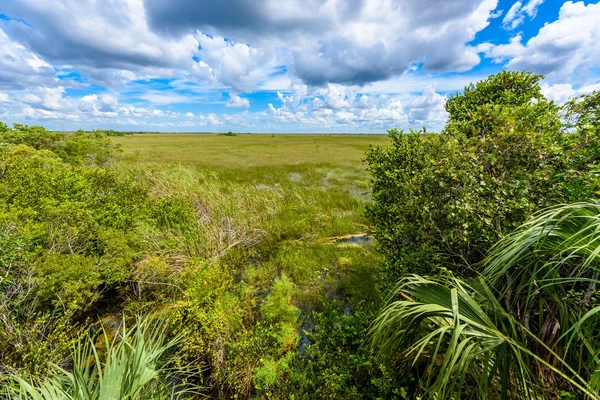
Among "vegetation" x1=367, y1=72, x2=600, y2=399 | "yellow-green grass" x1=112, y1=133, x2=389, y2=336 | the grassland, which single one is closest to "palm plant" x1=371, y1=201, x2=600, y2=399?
"vegetation" x1=367, y1=72, x2=600, y2=399

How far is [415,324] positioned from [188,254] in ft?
22.6

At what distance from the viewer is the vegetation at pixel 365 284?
2311mm

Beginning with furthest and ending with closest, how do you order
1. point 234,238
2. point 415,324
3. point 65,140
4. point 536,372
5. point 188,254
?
point 65,140, point 234,238, point 188,254, point 536,372, point 415,324

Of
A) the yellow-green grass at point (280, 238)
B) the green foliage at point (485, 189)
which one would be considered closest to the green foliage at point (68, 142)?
the yellow-green grass at point (280, 238)

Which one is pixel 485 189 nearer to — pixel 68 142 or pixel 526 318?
pixel 526 318

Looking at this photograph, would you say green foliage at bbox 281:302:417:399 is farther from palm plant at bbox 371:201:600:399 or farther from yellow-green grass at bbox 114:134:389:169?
yellow-green grass at bbox 114:134:389:169

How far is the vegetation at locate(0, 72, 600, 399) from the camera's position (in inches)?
91.0

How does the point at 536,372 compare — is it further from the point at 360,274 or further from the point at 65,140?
the point at 65,140

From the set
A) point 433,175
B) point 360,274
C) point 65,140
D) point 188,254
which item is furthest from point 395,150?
point 65,140

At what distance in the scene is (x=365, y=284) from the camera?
732cm

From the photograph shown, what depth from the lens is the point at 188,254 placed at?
7488 millimetres

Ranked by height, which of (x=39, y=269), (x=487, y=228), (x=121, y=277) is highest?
(x=487, y=228)

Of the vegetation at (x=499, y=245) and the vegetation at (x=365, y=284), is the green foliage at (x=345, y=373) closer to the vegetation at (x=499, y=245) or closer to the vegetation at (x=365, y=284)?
the vegetation at (x=365, y=284)

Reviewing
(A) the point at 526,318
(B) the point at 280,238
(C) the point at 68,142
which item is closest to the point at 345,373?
(A) the point at 526,318
